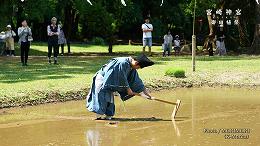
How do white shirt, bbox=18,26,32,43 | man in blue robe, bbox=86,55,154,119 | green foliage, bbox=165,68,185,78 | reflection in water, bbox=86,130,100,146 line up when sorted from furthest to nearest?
white shirt, bbox=18,26,32,43
green foliage, bbox=165,68,185,78
man in blue robe, bbox=86,55,154,119
reflection in water, bbox=86,130,100,146

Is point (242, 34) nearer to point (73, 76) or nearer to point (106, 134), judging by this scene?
point (73, 76)

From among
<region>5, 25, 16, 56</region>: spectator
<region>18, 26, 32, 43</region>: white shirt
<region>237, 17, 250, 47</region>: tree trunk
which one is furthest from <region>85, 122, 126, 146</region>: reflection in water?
<region>237, 17, 250, 47</region>: tree trunk

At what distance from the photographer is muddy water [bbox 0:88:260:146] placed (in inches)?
343

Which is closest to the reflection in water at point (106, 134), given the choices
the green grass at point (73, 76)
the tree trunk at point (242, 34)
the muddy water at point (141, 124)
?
the muddy water at point (141, 124)

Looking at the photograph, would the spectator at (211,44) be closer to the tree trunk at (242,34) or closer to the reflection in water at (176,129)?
the tree trunk at (242,34)

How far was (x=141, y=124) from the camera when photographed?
10.2m

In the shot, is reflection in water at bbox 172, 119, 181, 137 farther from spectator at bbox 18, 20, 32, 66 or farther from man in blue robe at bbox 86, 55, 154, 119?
spectator at bbox 18, 20, 32, 66

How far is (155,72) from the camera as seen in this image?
58.1 feet

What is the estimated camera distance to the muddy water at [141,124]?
8.71m

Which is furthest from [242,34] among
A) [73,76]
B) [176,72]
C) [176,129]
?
[176,129]

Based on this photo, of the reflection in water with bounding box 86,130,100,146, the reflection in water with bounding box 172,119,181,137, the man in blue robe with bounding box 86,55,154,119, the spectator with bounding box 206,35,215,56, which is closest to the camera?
the reflection in water with bounding box 86,130,100,146

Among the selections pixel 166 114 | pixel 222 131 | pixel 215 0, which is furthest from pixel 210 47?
pixel 222 131

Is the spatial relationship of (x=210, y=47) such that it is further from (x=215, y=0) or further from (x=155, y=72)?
(x=155, y=72)

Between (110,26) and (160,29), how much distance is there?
658 inches
